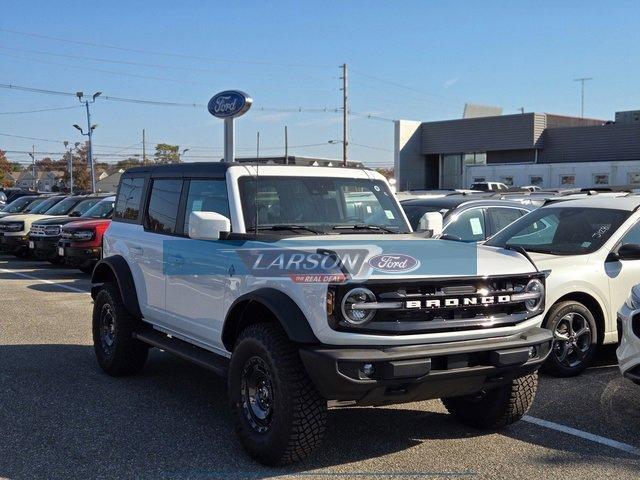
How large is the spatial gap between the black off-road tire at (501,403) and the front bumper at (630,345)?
77 cm

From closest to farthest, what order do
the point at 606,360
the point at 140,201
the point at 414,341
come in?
1. the point at 414,341
2. the point at 140,201
3. the point at 606,360

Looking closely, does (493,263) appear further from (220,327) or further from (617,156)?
(617,156)

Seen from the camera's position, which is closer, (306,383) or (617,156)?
(306,383)

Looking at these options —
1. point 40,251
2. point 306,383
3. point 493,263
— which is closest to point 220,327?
point 306,383

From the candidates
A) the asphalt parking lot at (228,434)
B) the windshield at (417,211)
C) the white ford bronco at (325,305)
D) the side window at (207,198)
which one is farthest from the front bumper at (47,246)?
the side window at (207,198)

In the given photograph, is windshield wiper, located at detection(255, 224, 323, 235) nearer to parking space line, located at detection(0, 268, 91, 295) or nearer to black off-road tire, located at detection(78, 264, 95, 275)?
parking space line, located at detection(0, 268, 91, 295)

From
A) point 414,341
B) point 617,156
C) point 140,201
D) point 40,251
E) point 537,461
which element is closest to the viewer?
point 414,341

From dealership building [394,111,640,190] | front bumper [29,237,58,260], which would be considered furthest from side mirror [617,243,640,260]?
dealership building [394,111,640,190]

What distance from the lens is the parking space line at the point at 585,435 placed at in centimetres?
502

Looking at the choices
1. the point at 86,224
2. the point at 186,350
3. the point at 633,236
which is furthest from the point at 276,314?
the point at 86,224

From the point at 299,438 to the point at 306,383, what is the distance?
13.0 inches

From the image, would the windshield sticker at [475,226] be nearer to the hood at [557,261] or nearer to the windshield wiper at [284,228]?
the hood at [557,261]

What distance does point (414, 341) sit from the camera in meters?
4.39

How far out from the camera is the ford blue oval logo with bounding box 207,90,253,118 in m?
12.1
